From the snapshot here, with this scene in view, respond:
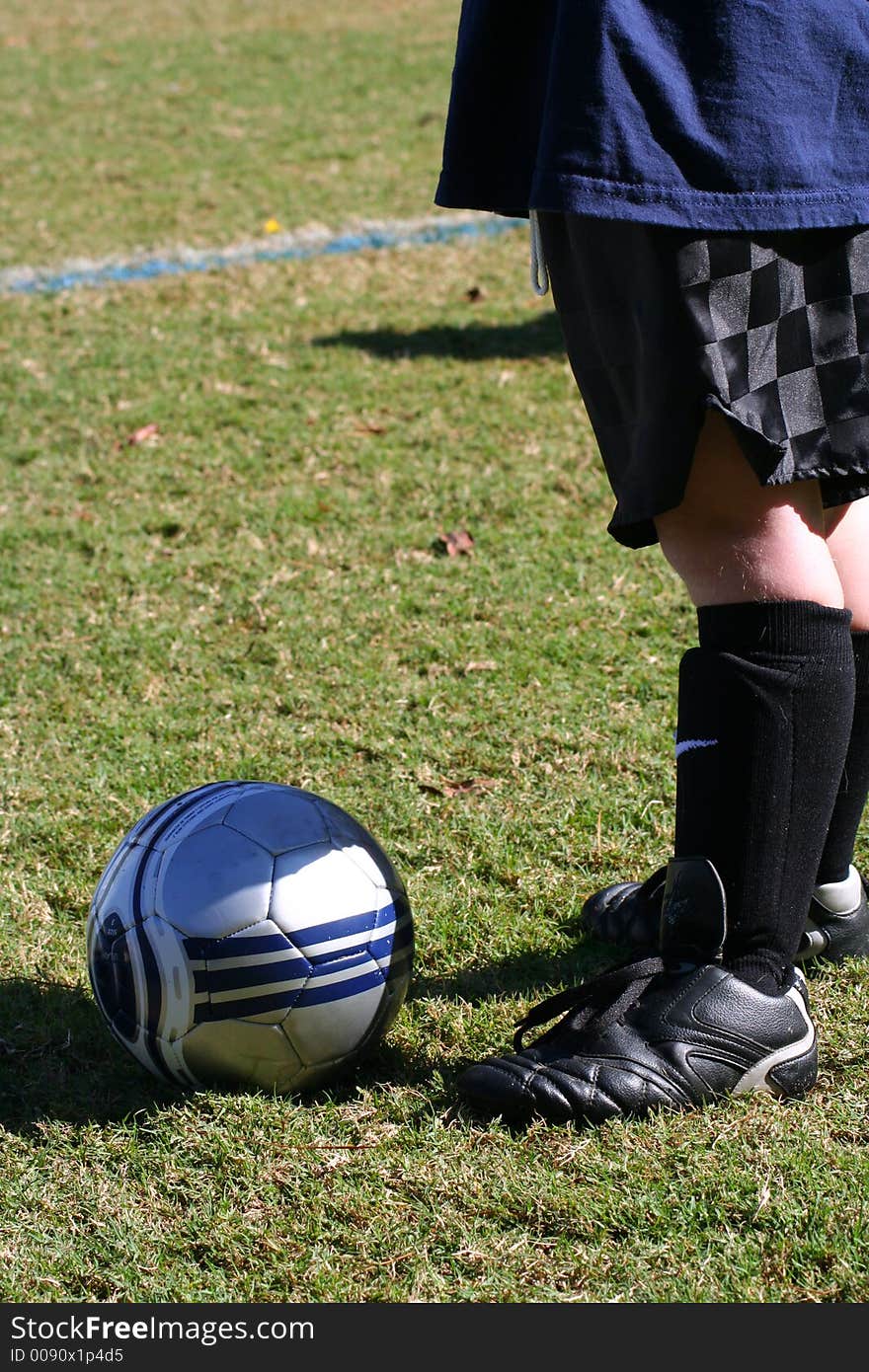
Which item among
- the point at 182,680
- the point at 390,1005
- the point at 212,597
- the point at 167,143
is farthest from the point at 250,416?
the point at 167,143

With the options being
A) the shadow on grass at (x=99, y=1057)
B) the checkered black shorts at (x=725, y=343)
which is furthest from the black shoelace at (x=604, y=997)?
the checkered black shorts at (x=725, y=343)

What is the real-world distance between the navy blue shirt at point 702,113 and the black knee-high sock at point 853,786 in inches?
30.8

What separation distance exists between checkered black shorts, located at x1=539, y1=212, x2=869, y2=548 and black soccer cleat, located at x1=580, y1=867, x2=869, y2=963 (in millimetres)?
851

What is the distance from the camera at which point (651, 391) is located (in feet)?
6.54

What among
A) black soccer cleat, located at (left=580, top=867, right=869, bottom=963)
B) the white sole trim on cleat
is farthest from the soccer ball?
the white sole trim on cleat

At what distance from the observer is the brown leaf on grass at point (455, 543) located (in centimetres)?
457

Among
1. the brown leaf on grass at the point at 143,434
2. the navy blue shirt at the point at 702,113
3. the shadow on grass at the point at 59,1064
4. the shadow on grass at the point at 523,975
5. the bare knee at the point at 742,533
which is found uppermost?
the navy blue shirt at the point at 702,113

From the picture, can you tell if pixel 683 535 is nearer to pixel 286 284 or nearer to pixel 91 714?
pixel 91 714

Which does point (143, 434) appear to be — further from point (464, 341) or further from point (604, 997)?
point (604, 997)

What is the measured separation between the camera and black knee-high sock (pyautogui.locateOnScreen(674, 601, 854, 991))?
2.14 m

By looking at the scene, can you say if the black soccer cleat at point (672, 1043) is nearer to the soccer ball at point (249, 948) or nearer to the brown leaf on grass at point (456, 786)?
the soccer ball at point (249, 948)

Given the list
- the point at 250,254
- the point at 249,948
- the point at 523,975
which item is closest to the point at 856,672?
the point at 523,975

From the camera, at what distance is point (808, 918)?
8.54ft
